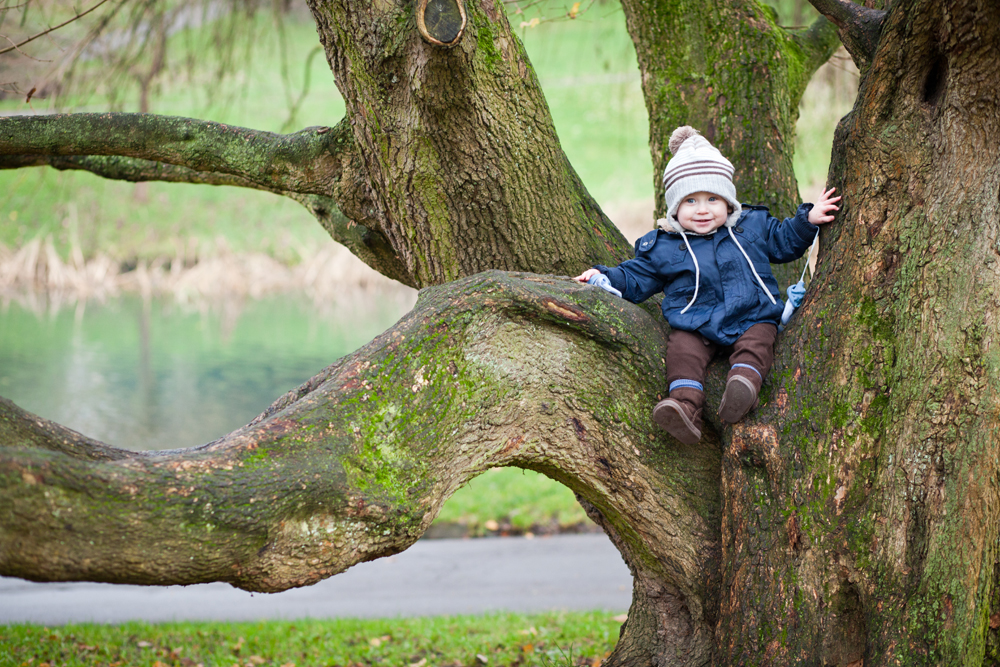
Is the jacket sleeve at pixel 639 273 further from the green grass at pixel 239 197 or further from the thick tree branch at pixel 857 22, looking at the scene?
the green grass at pixel 239 197

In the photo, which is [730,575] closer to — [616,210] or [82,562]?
[82,562]

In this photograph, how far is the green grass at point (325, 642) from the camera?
4.79m

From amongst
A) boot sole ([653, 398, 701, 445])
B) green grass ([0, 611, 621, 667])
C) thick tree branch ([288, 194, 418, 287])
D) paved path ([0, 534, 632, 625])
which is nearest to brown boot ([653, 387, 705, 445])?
boot sole ([653, 398, 701, 445])

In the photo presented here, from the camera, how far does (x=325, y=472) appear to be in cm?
245

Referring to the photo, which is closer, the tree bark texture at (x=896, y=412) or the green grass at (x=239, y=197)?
the tree bark texture at (x=896, y=412)

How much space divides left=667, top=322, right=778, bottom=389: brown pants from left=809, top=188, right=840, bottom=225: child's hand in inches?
16.1

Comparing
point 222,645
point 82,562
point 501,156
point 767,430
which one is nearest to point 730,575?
point 767,430

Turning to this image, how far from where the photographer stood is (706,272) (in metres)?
3.08

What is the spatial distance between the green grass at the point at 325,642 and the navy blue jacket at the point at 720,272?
2.21 meters

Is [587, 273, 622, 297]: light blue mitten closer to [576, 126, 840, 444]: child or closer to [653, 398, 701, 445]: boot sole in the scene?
[576, 126, 840, 444]: child

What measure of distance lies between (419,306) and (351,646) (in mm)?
3001

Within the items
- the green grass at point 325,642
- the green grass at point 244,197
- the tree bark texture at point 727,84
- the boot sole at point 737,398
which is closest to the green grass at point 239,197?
the green grass at point 244,197

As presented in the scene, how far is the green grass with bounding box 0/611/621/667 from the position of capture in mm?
4785

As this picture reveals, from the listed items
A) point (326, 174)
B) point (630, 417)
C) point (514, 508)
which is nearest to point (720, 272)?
point (630, 417)
